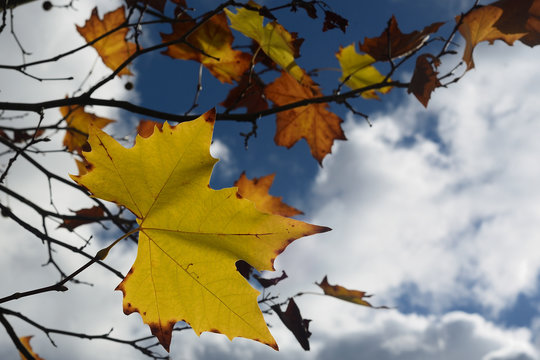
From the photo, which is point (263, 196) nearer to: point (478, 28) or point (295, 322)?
point (295, 322)

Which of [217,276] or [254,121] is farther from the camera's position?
[254,121]

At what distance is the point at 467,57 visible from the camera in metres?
1.81

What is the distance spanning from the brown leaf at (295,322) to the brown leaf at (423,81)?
91 cm

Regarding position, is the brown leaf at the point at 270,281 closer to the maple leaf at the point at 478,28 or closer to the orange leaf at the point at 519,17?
the maple leaf at the point at 478,28

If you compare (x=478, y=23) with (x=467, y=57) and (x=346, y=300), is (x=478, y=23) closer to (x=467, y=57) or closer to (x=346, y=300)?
(x=467, y=57)

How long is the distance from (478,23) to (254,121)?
934mm

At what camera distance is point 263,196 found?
267cm

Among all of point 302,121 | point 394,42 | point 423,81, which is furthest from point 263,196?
point 423,81

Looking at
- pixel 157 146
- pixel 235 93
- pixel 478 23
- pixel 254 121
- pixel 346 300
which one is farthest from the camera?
→ pixel 235 93

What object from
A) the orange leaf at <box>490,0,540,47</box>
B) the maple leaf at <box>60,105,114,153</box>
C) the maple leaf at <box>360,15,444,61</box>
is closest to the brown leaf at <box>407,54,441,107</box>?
the maple leaf at <box>360,15,444,61</box>

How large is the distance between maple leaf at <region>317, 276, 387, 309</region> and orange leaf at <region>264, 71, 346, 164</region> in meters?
0.79

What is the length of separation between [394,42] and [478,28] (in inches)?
14.1

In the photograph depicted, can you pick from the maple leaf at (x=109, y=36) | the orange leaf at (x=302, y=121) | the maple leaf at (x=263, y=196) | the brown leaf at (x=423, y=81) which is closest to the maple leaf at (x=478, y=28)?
the brown leaf at (x=423, y=81)

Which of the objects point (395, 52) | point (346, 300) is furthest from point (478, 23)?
point (346, 300)
